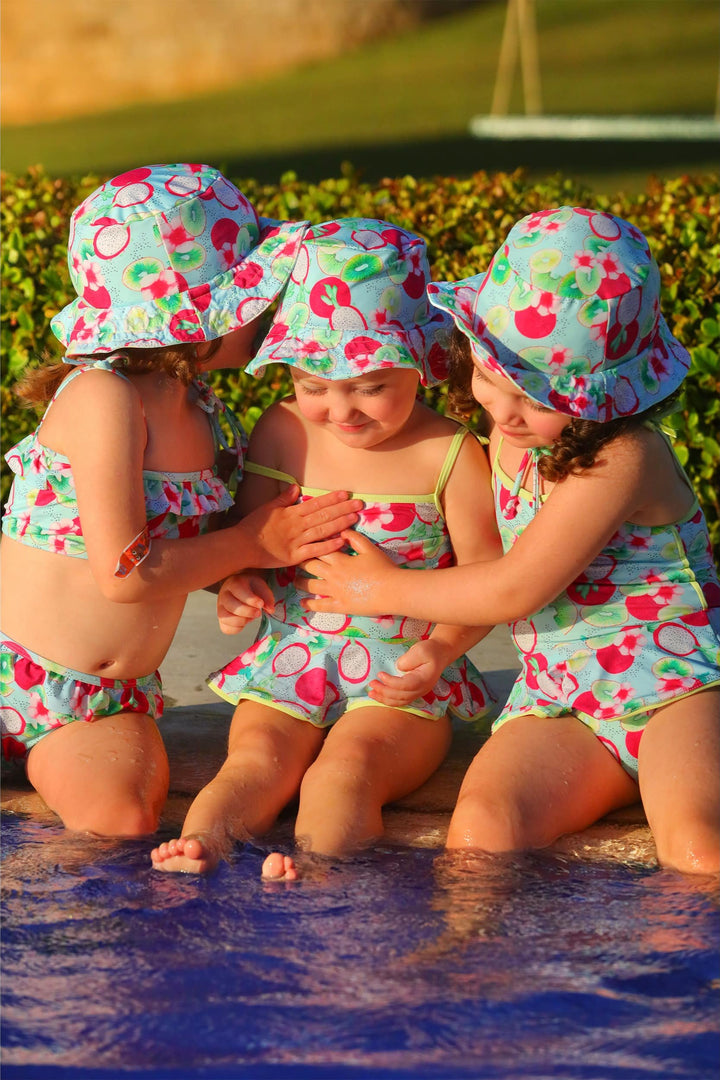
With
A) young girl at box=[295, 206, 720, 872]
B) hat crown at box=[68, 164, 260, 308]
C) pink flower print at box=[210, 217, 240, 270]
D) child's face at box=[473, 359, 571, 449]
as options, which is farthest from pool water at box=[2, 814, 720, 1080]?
pink flower print at box=[210, 217, 240, 270]

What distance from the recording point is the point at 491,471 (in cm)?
371

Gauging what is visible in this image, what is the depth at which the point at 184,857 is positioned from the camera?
3064 mm

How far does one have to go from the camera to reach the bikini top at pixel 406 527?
3656 mm

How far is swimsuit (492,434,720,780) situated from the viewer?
3.41 m

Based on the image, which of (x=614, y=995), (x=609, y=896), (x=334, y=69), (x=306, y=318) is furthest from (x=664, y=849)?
(x=334, y=69)

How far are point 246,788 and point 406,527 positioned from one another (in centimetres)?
87

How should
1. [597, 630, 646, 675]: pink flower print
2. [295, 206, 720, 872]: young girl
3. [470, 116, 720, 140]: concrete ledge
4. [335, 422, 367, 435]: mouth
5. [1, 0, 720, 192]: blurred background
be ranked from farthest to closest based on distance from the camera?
[1, 0, 720, 192]: blurred background, [470, 116, 720, 140]: concrete ledge, [335, 422, 367, 435]: mouth, [597, 630, 646, 675]: pink flower print, [295, 206, 720, 872]: young girl

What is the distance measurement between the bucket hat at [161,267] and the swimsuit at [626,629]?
0.91m

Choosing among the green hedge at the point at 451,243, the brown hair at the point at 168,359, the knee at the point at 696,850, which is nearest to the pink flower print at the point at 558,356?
the brown hair at the point at 168,359

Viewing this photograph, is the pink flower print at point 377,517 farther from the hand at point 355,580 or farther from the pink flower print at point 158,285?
the pink flower print at point 158,285

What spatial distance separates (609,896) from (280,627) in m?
1.26

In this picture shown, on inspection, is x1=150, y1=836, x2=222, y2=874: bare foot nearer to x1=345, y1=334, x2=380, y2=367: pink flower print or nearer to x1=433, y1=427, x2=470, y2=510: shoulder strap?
x1=433, y1=427, x2=470, y2=510: shoulder strap

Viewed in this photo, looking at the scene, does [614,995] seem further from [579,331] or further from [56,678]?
[56,678]

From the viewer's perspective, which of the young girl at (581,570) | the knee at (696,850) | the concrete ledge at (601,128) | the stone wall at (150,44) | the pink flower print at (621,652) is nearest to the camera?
the knee at (696,850)
